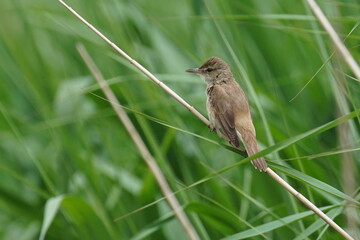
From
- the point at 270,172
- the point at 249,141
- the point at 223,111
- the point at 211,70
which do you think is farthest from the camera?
the point at 211,70

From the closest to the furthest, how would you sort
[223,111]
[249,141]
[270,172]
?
[270,172] → [249,141] → [223,111]

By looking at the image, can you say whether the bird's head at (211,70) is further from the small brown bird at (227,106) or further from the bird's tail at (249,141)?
the bird's tail at (249,141)

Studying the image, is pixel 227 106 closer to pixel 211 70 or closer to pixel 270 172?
pixel 211 70

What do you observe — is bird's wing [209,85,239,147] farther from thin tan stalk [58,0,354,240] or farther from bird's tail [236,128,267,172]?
thin tan stalk [58,0,354,240]

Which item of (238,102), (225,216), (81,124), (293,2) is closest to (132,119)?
(81,124)

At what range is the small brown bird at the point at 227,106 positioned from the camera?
132 inches

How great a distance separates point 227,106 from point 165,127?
46cm

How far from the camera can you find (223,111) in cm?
357

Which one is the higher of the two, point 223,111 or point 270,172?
point 223,111

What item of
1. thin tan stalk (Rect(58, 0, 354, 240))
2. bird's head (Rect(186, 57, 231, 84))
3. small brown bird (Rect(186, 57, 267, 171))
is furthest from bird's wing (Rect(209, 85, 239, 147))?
thin tan stalk (Rect(58, 0, 354, 240))

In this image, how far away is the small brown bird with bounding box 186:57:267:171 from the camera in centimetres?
335

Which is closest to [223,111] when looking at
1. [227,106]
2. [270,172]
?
[227,106]

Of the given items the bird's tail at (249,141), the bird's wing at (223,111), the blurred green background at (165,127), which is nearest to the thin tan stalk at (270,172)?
the blurred green background at (165,127)

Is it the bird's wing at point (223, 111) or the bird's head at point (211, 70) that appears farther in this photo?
the bird's head at point (211, 70)
